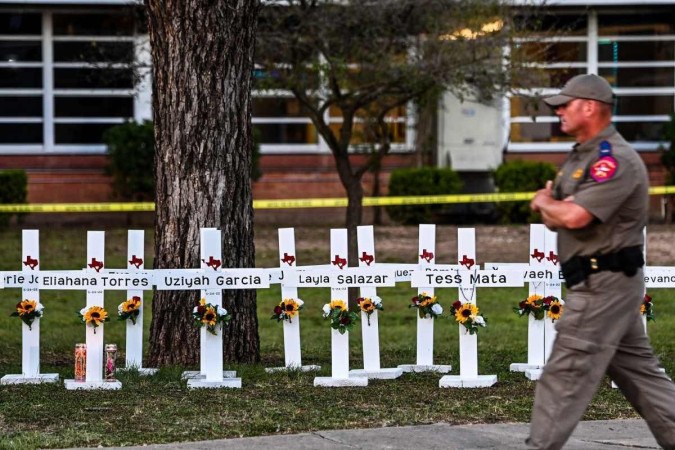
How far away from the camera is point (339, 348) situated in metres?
9.20

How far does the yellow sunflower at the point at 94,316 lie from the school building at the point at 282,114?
15.6 meters

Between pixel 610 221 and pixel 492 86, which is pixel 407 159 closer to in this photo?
pixel 492 86

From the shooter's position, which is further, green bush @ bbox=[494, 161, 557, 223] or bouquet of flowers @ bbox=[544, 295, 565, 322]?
green bush @ bbox=[494, 161, 557, 223]

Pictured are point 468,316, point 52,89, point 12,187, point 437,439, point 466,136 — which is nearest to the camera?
point 437,439

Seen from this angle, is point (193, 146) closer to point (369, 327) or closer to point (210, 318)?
point (210, 318)

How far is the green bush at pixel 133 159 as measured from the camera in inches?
924

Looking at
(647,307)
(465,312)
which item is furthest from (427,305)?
(647,307)

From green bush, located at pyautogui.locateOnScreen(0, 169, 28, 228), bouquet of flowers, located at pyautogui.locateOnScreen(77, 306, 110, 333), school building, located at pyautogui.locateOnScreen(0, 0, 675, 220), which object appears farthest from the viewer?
school building, located at pyautogui.locateOnScreen(0, 0, 675, 220)

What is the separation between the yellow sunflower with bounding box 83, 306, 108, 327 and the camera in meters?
9.07

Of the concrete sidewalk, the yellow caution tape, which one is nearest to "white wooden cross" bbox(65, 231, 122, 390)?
the concrete sidewalk

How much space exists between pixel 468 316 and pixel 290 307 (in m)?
1.27

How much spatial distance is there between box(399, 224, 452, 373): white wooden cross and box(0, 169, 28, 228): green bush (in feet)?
47.2

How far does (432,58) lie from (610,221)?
9751mm

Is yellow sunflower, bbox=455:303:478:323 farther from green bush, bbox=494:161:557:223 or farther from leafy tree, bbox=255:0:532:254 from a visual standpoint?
green bush, bbox=494:161:557:223
